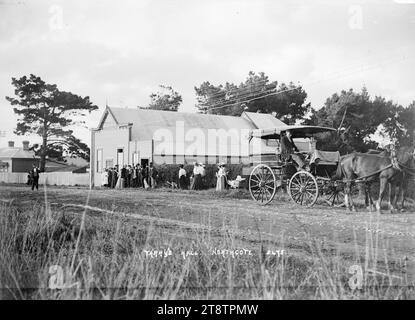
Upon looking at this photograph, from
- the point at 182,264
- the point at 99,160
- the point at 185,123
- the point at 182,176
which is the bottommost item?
the point at 182,264

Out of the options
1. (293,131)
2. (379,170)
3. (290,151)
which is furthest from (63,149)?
(379,170)

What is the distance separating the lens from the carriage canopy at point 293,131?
10164mm

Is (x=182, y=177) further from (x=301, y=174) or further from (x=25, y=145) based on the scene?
(x=25, y=145)

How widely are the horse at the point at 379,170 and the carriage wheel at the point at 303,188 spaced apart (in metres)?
0.83

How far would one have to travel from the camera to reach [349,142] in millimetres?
11164

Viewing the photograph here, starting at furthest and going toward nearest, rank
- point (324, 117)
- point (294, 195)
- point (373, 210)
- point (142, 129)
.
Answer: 1. point (142, 129)
2. point (294, 195)
3. point (373, 210)
4. point (324, 117)

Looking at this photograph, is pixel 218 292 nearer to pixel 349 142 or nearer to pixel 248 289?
pixel 248 289

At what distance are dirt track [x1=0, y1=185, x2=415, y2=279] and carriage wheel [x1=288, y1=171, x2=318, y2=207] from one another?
0.61 m

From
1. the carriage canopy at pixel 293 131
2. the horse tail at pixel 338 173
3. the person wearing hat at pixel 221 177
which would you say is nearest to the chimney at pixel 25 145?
the carriage canopy at pixel 293 131

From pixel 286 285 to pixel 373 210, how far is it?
7.17m

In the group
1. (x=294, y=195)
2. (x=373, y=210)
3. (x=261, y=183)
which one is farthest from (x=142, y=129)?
(x=373, y=210)

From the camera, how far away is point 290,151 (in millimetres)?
10922

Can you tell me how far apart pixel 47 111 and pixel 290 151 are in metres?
6.59

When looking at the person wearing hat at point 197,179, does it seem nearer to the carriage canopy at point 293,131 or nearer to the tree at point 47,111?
the carriage canopy at point 293,131
